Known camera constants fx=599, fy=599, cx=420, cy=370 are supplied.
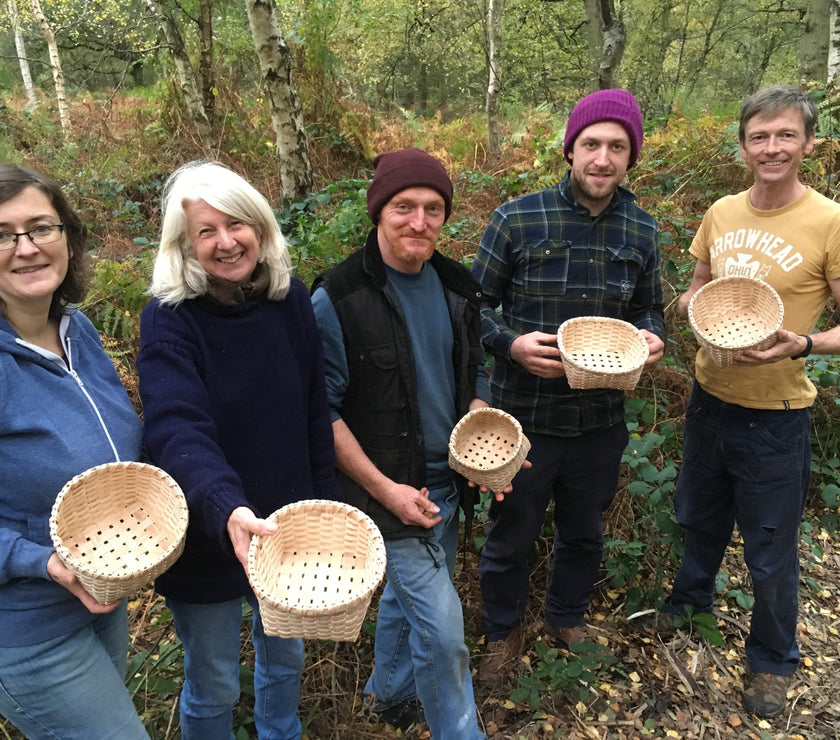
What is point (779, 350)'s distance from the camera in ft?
7.67

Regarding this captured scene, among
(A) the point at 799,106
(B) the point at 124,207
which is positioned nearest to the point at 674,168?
(A) the point at 799,106

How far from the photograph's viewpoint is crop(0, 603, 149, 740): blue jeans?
5.11 ft

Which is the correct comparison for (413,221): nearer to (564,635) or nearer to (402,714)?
(402,714)

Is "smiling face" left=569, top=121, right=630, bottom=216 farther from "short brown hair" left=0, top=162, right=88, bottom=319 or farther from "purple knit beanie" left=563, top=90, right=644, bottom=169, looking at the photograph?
"short brown hair" left=0, top=162, right=88, bottom=319

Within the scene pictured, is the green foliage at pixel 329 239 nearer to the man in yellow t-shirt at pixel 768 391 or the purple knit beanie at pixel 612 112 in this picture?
the purple knit beanie at pixel 612 112

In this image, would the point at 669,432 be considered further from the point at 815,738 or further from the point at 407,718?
the point at 407,718

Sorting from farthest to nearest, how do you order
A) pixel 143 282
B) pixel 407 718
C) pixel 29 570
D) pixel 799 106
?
pixel 143 282, pixel 407 718, pixel 799 106, pixel 29 570

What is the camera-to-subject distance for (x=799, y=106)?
2.46m

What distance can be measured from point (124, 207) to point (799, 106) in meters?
7.21

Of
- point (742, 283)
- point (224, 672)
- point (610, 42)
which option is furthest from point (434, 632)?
point (610, 42)

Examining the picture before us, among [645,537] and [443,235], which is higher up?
[443,235]

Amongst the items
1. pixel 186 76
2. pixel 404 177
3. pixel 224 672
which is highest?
pixel 186 76

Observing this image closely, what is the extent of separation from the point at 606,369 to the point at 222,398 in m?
1.48

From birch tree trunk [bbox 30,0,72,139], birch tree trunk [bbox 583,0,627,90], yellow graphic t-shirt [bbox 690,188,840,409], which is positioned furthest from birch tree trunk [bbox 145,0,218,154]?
yellow graphic t-shirt [bbox 690,188,840,409]
